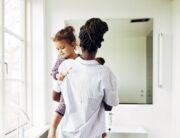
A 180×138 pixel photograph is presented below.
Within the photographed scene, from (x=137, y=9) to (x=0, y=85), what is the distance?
1896 mm

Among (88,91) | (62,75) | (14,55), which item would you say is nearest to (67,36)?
(62,75)

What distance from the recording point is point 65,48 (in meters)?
1.78

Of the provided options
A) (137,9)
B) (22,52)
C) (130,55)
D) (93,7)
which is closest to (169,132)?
(130,55)

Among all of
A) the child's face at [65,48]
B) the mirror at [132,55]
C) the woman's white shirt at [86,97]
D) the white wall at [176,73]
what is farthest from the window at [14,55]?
the white wall at [176,73]

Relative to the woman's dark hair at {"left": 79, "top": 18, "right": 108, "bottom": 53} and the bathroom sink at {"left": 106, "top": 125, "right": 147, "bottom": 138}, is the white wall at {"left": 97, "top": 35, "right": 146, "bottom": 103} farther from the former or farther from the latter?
the woman's dark hair at {"left": 79, "top": 18, "right": 108, "bottom": 53}

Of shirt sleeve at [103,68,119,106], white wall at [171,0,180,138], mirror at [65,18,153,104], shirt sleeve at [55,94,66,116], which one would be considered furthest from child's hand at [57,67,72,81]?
white wall at [171,0,180,138]

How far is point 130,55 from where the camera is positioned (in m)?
3.17

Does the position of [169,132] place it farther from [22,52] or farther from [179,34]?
[22,52]

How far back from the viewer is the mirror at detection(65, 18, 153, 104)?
3.15m

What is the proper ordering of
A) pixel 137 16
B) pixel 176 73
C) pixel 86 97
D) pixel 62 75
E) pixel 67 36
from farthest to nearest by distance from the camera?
1. pixel 137 16
2. pixel 176 73
3. pixel 67 36
4. pixel 62 75
5. pixel 86 97

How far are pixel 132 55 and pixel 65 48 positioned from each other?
1.56 m

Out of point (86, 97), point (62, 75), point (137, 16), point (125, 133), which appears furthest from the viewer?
point (137, 16)

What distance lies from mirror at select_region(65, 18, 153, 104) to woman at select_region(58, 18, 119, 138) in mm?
1649

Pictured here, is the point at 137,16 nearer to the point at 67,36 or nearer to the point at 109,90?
the point at 67,36
